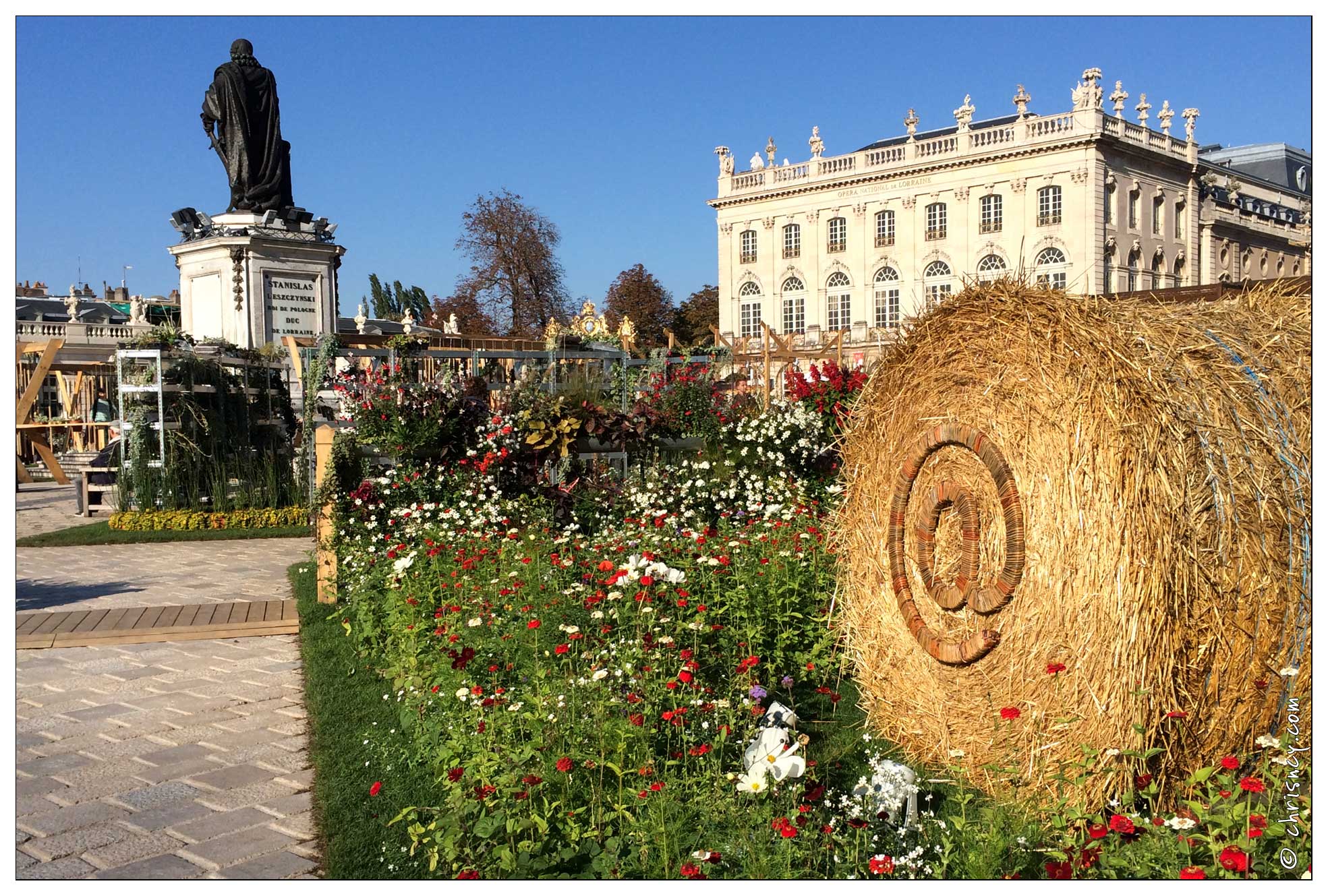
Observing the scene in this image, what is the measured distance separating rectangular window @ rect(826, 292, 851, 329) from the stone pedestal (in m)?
43.6

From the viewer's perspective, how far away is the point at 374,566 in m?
6.70

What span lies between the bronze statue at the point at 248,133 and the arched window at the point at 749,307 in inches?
1783

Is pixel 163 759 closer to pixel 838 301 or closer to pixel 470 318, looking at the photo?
pixel 470 318

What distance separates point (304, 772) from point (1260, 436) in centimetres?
392

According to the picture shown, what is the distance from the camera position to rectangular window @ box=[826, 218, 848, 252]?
58.9 metres

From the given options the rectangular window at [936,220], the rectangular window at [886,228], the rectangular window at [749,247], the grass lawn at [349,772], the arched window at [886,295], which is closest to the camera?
the grass lawn at [349,772]

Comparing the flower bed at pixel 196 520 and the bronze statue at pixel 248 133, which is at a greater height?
the bronze statue at pixel 248 133

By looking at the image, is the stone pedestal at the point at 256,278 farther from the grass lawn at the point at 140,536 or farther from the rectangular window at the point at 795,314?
the rectangular window at the point at 795,314

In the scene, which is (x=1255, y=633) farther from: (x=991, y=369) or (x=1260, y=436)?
(x=991, y=369)

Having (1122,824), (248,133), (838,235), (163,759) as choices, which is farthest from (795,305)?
(1122,824)

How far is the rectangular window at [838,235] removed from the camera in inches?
2320

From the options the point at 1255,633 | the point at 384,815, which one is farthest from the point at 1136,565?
the point at 384,815

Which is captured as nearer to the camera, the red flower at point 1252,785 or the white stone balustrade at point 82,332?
the red flower at point 1252,785

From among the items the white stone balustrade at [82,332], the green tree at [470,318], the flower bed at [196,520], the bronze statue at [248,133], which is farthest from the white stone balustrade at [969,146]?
the flower bed at [196,520]
